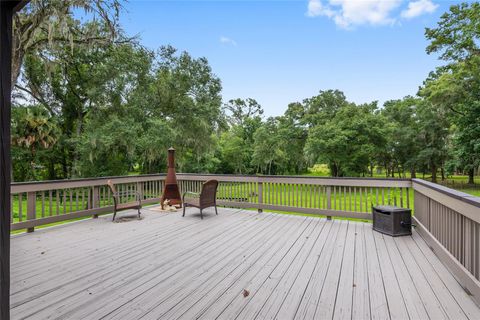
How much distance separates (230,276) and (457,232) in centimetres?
242

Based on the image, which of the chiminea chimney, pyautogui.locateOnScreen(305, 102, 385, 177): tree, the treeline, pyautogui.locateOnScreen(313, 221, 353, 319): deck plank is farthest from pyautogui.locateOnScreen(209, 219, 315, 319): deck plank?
pyautogui.locateOnScreen(305, 102, 385, 177): tree

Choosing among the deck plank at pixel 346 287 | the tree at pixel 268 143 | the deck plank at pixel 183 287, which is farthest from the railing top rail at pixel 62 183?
the tree at pixel 268 143

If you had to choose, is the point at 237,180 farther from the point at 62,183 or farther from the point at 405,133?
the point at 405,133

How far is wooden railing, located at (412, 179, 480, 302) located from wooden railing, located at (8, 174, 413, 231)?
1.01 m

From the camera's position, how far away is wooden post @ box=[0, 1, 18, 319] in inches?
52.0

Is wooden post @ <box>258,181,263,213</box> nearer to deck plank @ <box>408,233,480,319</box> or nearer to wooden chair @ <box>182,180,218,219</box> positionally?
wooden chair @ <box>182,180,218,219</box>

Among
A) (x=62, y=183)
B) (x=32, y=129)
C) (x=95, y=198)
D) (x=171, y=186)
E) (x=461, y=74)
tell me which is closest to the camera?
(x=62, y=183)

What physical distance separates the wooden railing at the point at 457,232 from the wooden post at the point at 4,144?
3.28 metres

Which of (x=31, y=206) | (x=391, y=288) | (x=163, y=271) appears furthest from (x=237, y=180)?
(x=391, y=288)

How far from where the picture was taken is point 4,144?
134cm

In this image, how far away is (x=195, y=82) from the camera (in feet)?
41.2

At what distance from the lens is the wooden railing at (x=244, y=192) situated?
448cm

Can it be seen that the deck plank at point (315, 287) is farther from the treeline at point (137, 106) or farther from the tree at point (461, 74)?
the tree at point (461, 74)

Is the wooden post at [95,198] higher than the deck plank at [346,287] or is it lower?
higher
